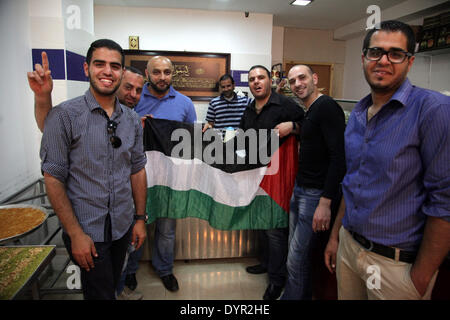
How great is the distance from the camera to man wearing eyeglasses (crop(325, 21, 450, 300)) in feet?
3.09

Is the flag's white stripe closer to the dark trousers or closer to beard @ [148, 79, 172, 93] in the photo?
beard @ [148, 79, 172, 93]

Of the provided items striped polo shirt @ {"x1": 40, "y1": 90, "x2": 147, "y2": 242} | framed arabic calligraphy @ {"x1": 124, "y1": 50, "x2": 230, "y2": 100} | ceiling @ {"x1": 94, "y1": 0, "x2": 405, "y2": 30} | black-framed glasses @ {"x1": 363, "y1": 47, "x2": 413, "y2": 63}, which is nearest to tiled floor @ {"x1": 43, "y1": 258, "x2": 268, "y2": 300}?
striped polo shirt @ {"x1": 40, "y1": 90, "x2": 147, "y2": 242}

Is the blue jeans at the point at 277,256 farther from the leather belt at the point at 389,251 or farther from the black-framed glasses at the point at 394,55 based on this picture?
the black-framed glasses at the point at 394,55

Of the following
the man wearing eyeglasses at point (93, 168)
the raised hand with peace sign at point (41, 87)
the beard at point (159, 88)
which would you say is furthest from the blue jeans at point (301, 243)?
the raised hand with peace sign at point (41, 87)

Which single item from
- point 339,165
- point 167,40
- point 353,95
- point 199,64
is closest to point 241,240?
point 339,165

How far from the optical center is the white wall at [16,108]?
7.40 ft

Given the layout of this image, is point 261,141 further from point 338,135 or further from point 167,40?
point 167,40

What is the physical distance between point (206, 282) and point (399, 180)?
1856 millimetres

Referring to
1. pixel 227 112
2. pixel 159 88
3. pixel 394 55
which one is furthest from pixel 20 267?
pixel 227 112

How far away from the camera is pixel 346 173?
1.35 meters

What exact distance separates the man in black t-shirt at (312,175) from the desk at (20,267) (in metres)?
1.34

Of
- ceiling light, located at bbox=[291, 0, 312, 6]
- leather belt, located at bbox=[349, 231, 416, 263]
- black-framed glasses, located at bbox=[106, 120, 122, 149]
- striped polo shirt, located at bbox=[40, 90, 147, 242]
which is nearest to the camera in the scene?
leather belt, located at bbox=[349, 231, 416, 263]

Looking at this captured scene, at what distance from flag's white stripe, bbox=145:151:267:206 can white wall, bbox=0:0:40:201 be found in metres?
1.09
